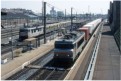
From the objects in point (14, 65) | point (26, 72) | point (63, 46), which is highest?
point (63, 46)

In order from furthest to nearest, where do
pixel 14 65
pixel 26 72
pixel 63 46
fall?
pixel 14 65, pixel 63 46, pixel 26 72

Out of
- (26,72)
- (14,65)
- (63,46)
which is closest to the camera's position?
(26,72)

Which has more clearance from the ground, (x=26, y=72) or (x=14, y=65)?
(x=14, y=65)

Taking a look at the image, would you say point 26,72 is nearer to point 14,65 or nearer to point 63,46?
point 14,65

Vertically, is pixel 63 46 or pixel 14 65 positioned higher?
pixel 63 46

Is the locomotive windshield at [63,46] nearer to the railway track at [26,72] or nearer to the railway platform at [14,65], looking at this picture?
the railway track at [26,72]

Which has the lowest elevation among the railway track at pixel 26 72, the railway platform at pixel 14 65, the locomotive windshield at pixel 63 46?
the railway track at pixel 26 72

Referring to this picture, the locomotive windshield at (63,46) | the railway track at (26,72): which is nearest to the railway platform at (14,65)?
the railway track at (26,72)

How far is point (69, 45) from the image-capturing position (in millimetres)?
27047

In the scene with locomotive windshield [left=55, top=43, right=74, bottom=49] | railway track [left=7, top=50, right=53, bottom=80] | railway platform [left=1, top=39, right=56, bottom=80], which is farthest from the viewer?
locomotive windshield [left=55, top=43, right=74, bottom=49]

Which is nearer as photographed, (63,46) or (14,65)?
(63,46)

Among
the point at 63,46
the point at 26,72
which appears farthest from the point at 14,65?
the point at 63,46

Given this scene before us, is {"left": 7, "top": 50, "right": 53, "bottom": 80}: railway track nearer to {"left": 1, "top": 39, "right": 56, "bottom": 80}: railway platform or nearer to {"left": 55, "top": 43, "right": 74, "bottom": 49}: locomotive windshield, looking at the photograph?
{"left": 1, "top": 39, "right": 56, "bottom": 80}: railway platform

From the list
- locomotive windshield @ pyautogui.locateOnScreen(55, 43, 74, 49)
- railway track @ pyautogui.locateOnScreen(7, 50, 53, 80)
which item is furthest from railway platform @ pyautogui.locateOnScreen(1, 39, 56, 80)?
locomotive windshield @ pyautogui.locateOnScreen(55, 43, 74, 49)
